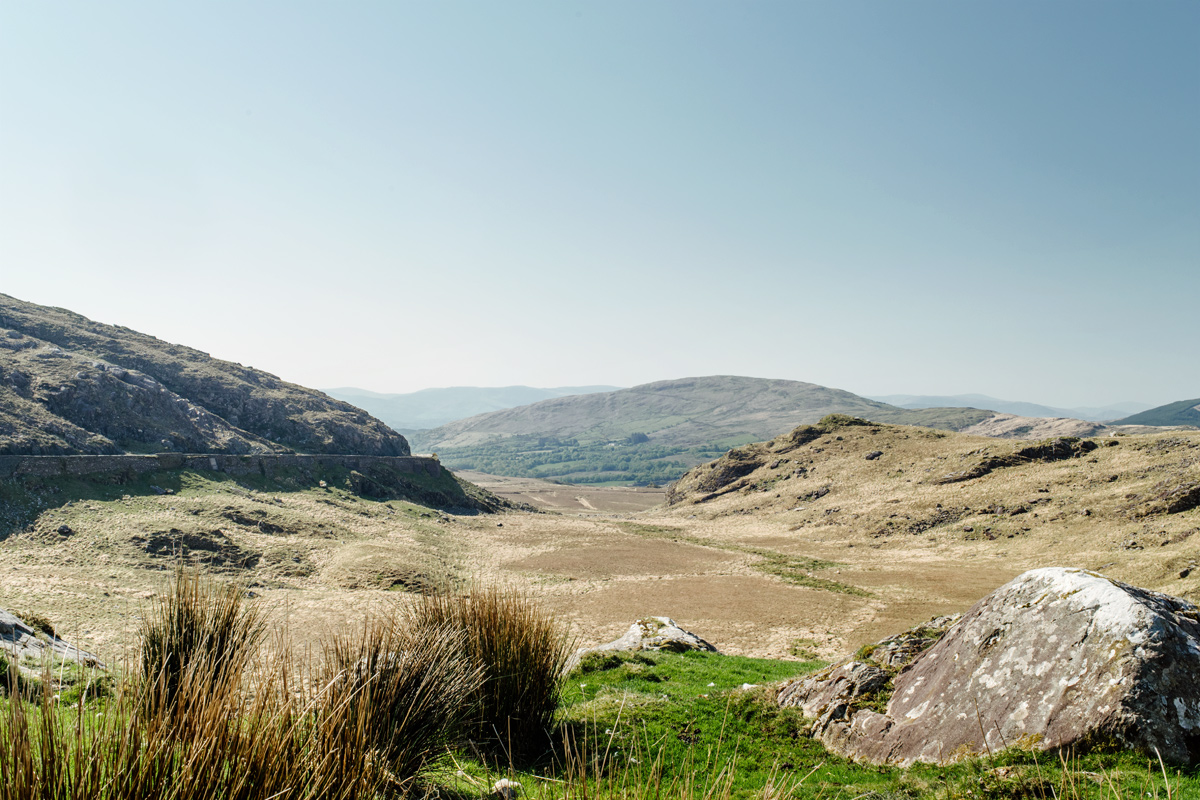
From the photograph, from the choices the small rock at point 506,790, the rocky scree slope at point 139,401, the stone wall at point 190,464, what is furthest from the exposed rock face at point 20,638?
the rocky scree slope at point 139,401

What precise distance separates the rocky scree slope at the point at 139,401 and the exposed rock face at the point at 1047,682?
139ft

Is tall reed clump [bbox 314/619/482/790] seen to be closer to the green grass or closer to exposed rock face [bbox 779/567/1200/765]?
the green grass

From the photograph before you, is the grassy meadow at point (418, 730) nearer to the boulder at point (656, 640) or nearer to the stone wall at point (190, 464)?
the boulder at point (656, 640)

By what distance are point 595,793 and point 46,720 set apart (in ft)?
7.71

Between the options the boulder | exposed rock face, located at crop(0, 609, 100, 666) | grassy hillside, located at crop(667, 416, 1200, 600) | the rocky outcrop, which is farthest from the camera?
the rocky outcrop

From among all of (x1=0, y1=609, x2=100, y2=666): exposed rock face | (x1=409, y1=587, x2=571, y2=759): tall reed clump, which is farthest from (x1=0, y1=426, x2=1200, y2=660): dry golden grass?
(x1=409, y1=587, x2=571, y2=759): tall reed clump

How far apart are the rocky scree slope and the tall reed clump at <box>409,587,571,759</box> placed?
124 ft


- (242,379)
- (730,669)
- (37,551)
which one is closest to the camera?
(730,669)

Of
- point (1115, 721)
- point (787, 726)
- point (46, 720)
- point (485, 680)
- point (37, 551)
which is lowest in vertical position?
point (37, 551)

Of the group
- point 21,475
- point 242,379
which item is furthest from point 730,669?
point 242,379

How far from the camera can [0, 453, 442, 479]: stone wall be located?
28.8 metres

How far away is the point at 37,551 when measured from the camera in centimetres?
2298

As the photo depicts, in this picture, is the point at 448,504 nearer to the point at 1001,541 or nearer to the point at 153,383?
the point at 153,383

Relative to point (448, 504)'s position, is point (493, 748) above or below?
above
